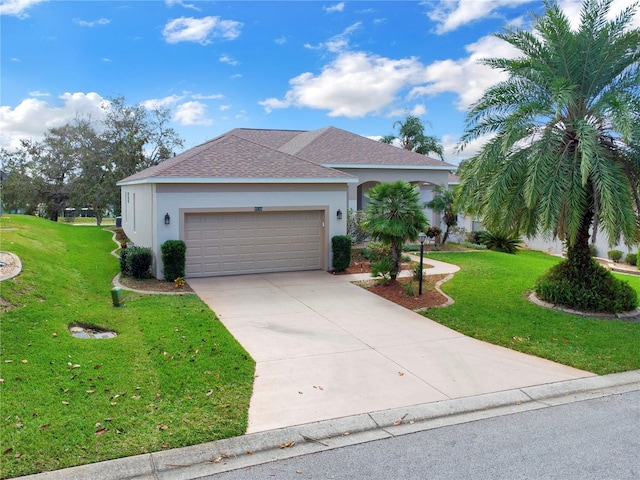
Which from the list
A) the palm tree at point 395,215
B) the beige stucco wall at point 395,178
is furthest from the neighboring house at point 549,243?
the palm tree at point 395,215

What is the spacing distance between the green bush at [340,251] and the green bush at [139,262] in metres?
5.78

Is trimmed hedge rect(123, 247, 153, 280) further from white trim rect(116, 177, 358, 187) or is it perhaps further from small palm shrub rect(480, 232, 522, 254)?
small palm shrub rect(480, 232, 522, 254)

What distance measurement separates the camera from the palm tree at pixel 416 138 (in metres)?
34.2

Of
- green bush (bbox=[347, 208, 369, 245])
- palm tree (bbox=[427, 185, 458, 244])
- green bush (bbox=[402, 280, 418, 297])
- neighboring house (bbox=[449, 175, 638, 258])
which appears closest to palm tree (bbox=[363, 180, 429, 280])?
green bush (bbox=[402, 280, 418, 297])

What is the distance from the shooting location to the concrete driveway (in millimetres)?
6141

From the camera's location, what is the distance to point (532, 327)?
31.6 feet

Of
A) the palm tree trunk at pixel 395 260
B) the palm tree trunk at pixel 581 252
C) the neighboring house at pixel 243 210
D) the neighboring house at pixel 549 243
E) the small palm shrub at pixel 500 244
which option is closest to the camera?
the palm tree trunk at pixel 581 252

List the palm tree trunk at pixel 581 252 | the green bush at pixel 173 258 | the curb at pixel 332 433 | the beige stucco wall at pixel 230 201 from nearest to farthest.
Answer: the curb at pixel 332 433 < the palm tree trunk at pixel 581 252 < the green bush at pixel 173 258 < the beige stucco wall at pixel 230 201

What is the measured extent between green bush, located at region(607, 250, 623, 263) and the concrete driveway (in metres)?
19.7

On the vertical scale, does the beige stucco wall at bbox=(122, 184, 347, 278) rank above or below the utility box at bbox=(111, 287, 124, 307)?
above

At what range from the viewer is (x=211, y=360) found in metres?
7.27

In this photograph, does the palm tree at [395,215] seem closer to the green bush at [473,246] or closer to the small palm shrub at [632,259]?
the green bush at [473,246]

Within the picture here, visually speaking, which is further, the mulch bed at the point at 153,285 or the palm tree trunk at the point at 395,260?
the palm tree trunk at the point at 395,260

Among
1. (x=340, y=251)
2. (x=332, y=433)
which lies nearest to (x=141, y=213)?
(x=340, y=251)
